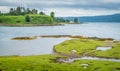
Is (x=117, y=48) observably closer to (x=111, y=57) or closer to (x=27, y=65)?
(x=111, y=57)

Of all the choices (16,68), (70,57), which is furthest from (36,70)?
(70,57)

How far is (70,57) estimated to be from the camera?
73.8 meters

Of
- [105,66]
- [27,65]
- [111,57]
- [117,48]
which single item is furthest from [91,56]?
[27,65]

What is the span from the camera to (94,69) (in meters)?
54.4

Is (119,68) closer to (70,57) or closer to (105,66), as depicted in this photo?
Answer: (105,66)

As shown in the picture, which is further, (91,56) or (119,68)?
(91,56)

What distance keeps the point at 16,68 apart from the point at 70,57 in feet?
82.4

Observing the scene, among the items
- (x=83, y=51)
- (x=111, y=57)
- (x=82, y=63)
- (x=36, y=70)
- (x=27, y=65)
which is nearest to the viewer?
(x=36, y=70)

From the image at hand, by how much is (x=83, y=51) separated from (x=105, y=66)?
88.1ft

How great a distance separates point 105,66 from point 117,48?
28834 mm

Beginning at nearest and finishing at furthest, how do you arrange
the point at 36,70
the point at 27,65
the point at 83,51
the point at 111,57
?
1. the point at 36,70
2. the point at 27,65
3. the point at 111,57
4. the point at 83,51

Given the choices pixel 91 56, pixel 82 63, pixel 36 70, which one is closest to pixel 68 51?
pixel 91 56

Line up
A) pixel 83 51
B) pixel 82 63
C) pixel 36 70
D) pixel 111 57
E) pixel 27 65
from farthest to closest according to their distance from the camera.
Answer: pixel 83 51
pixel 111 57
pixel 82 63
pixel 27 65
pixel 36 70

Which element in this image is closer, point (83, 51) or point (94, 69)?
point (94, 69)
